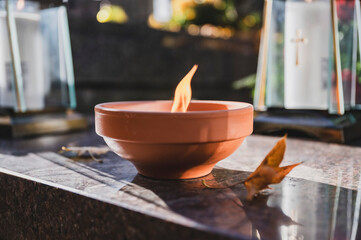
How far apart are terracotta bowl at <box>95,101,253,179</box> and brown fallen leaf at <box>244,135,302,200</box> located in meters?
0.05

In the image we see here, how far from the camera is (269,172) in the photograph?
15.6 inches

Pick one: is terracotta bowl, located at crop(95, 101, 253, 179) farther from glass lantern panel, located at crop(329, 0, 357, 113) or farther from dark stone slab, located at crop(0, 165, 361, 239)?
glass lantern panel, located at crop(329, 0, 357, 113)

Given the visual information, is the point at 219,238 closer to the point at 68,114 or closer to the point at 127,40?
the point at 68,114

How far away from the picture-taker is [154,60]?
1.80 m

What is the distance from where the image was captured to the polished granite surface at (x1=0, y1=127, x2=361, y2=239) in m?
0.33

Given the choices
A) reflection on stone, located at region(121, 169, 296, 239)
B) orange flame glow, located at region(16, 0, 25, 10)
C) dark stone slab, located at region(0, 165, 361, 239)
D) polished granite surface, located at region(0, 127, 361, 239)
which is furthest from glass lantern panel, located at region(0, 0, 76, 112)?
reflection on stone, located at region(121, 169, 296, 239)

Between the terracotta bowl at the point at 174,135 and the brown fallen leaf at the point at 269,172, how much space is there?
0.17 ft

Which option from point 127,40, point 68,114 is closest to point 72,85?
point 68,114

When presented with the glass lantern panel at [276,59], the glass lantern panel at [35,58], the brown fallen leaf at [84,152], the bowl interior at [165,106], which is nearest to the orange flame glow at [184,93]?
the bowl interior at [165,106]

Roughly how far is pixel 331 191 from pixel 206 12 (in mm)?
1906

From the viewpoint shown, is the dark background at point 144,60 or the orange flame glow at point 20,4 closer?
the orange flame glow at point 20,4

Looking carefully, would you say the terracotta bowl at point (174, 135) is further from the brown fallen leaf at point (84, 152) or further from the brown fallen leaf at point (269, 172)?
the brown fallen leaf at point (84, 152)

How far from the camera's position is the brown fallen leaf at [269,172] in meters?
0.40

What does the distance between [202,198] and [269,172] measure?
8 cm
